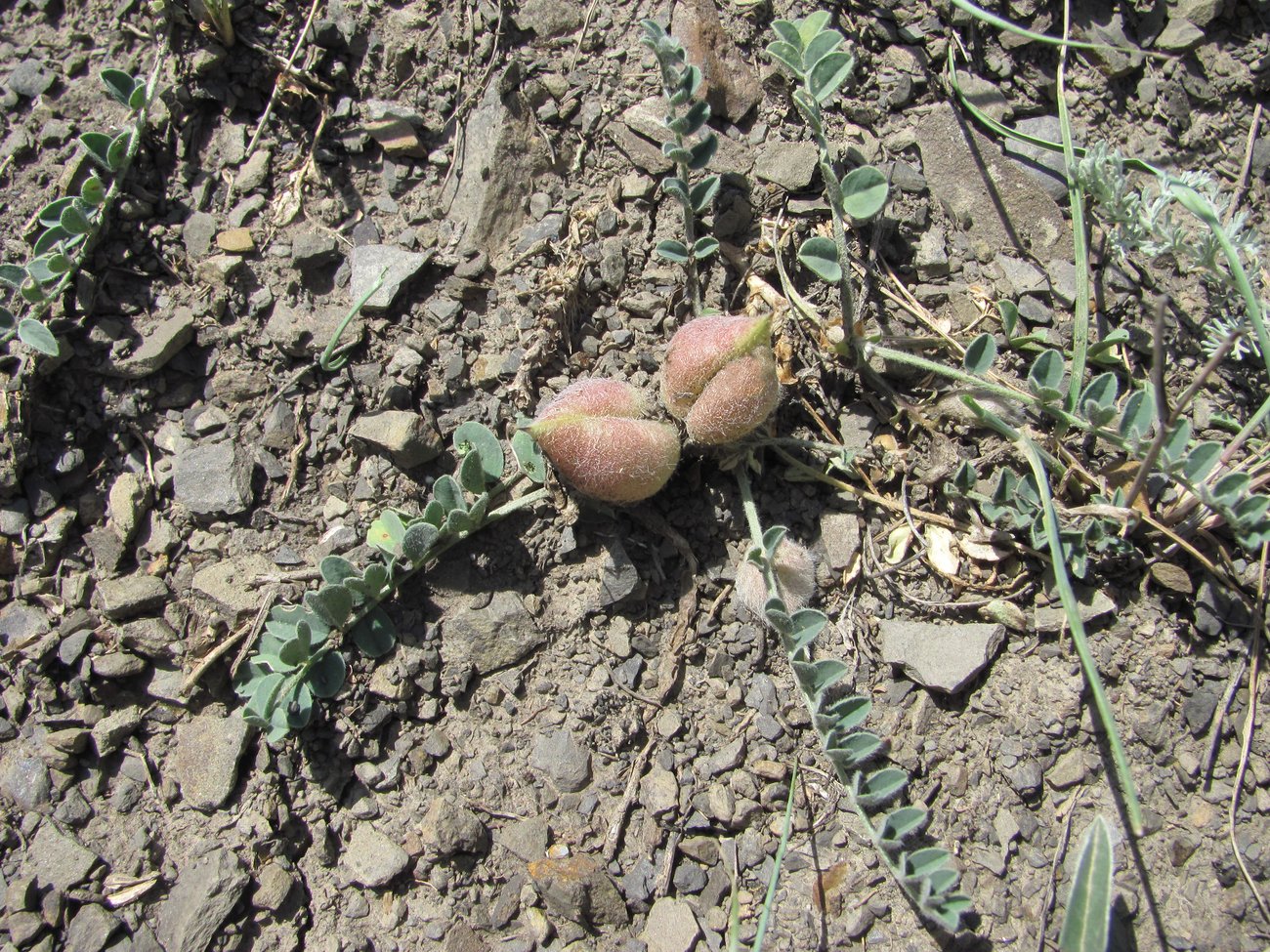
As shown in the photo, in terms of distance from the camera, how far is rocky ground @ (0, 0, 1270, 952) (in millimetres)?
2203

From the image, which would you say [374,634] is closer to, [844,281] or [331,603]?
[331,603]

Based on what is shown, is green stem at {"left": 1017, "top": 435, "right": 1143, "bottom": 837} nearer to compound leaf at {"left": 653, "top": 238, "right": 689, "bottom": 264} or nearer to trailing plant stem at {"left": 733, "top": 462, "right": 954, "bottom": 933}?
trailing plant stem at {"left": 733, "top": 462, "right": 954, "bottom": 933}

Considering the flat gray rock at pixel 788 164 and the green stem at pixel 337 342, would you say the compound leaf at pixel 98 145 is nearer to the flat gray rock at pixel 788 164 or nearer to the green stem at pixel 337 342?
the green stem at pixel 337 342

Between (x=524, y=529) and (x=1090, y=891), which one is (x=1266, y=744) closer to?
(x=1090, y=891)

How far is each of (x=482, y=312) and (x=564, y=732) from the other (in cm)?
126

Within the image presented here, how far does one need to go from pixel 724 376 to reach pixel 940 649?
3.07 ft

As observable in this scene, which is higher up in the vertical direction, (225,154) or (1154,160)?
(225,154)

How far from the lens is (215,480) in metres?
2.52

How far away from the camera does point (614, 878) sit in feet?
7.29

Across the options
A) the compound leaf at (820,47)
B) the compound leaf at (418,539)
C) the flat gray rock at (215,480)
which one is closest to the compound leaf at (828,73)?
the compound leaf at (820,47)

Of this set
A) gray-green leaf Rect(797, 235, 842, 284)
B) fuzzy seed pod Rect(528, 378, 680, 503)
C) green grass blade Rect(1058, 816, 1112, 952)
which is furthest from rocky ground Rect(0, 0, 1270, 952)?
green grass blade Rect(1058, 816, 1112, 952)

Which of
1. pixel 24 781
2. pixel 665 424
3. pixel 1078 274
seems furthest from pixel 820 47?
pixel 24 781

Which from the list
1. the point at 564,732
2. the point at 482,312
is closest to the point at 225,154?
the point at 482,312

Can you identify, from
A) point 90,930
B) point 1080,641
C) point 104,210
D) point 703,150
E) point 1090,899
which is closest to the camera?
point 1090,899
